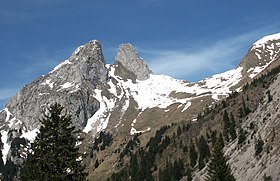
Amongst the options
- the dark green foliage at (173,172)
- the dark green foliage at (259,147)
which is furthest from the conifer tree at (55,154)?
the dark green foliage at (173,172)

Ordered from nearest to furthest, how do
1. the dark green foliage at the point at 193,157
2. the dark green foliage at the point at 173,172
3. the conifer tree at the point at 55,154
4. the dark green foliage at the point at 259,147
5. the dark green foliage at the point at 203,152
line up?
the conifer tree at the point at 55,154 < the dark green foliage at the point at 259,147 < the dark green foliage at the point at 203,152 < the dark green foliage at the point at 173,172 < the dark green foliage at the point at 193,157

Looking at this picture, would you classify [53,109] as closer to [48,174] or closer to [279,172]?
[48,174]

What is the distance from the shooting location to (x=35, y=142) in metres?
32.9

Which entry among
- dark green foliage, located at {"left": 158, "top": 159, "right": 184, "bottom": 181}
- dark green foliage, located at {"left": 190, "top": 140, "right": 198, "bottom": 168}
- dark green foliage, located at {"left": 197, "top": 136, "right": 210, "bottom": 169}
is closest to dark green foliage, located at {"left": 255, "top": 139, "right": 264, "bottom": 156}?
dark green foliage, located at {"left": 197, "top": 136, "right": 210, "bottom": 169}

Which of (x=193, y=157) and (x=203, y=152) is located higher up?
(x=203, y=152)

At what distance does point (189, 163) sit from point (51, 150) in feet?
543

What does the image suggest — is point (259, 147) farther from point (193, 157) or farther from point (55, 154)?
point (193, 157)

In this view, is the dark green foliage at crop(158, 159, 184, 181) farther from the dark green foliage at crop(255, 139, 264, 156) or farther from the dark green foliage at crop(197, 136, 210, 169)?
the dark green foliage at crop(255, 139, 264, 156)

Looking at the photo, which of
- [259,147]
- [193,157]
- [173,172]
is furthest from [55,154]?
[193,157]

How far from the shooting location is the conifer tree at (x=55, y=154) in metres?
31.8

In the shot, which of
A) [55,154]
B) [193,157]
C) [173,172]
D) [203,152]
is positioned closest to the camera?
[55,154]

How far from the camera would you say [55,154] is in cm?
3219

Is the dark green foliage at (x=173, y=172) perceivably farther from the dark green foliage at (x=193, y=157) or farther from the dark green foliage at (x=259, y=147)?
the dark green foliage at (x=259, y=147)

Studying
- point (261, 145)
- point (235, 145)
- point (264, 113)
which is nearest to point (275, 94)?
point (264, 113)
